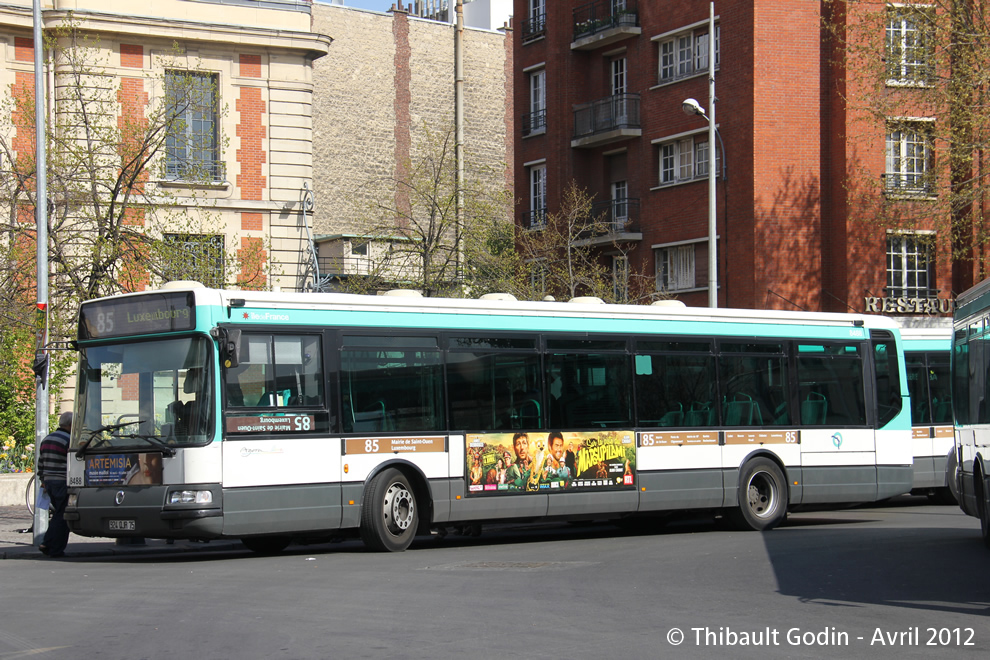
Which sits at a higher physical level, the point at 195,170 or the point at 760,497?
the point at 195,170

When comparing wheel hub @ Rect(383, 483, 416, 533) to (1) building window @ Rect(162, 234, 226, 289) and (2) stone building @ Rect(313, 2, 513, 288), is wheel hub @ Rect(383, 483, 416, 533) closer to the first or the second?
(1) building window @ Rect(162, 234, 226, 289)

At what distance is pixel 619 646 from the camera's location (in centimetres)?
794

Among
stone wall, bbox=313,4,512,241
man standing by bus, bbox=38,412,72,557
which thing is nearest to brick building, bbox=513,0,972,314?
stone wall, bbox=313,4,512,241

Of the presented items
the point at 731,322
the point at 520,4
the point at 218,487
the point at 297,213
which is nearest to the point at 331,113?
the point at 520,4

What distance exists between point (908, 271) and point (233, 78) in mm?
19616

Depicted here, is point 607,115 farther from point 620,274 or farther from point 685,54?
point 620,274

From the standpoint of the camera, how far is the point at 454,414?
1517 cm

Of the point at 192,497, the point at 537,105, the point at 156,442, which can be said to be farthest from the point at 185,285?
the point at 537,105

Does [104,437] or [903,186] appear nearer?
[104,437]

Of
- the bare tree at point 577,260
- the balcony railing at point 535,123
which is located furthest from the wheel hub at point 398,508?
the balcony railing at point 535,123

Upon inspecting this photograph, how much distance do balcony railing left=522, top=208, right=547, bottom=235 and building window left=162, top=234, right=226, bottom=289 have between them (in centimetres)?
2003

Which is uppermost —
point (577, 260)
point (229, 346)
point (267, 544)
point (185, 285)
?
point (577, 260)

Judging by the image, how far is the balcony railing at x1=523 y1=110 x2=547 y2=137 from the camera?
4306 centimetres

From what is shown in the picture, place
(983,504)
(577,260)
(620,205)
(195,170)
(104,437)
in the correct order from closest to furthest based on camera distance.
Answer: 1. (983,504)
2. (104,437)
3. (195,170)
4. (577,260)
5. (620,205)
